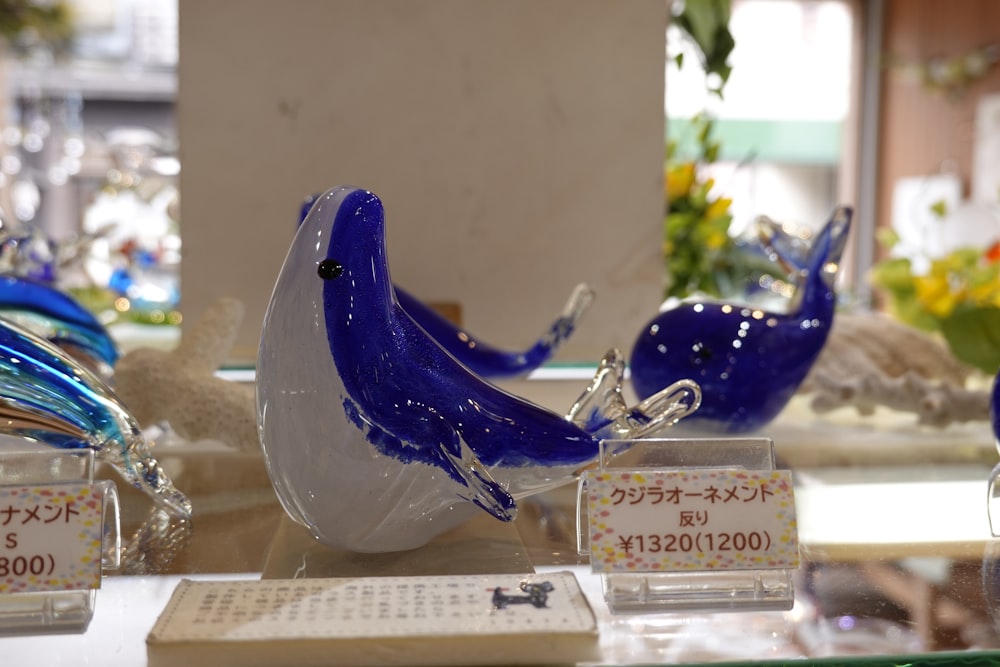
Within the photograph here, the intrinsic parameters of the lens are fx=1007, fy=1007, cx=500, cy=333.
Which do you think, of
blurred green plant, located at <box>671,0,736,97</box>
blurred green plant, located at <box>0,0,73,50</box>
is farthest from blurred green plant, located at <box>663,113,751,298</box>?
blurred green plant, located at <box>0,0,73,50</box>

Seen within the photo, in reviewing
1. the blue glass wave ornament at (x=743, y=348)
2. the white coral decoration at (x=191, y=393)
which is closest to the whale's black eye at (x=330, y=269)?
the white coral decoration at (x=191, y=393)

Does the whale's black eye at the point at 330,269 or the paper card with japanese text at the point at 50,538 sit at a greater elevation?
the whale's black eye at the point at 330,269

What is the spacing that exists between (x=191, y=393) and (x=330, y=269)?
0.28 m

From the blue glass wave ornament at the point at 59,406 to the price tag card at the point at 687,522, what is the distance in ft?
0.92

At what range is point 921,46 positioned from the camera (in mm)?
4023

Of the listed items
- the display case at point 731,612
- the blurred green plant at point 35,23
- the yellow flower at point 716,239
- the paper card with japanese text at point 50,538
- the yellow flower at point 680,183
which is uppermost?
the blurred green plant at point 35,23

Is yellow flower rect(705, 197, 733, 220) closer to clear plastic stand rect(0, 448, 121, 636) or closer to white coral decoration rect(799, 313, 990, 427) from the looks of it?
white coral decoration rect(799, 313, 990, 427)

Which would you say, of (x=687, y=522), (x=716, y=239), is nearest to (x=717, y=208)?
(x=716, y=239)

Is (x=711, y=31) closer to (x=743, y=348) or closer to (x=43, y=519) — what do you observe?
(x=743, y=348)

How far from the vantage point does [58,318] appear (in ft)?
2.88

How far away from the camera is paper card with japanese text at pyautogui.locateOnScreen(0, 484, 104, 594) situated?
47cm

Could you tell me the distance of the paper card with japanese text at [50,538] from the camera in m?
0.47

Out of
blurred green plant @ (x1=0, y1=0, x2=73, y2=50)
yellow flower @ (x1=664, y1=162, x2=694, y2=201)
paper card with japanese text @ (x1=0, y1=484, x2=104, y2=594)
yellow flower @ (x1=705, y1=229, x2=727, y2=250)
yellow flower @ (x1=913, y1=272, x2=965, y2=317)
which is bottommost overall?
paper card with japanese text @ (x1=0, y1=484, x2=104, y2=594)

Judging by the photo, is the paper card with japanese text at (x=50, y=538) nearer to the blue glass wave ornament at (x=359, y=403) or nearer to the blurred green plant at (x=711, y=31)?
the blue glass wave ornament at (x=359, y=403)
